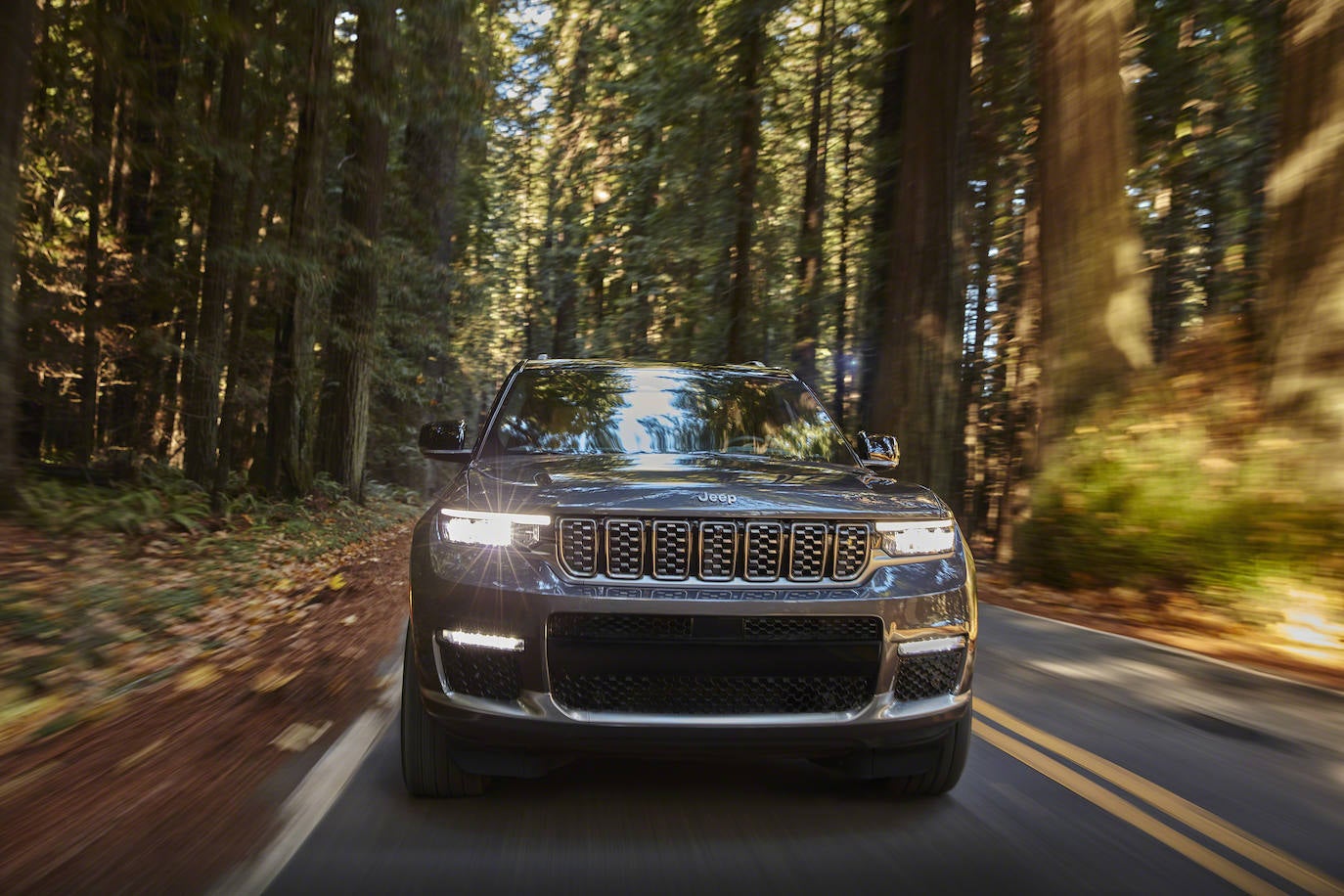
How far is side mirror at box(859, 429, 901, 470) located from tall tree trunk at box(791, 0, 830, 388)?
563 inches

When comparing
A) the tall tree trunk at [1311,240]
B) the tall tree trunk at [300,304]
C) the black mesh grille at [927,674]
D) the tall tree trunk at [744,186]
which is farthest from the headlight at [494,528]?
the tall tree trunk at [744,186]

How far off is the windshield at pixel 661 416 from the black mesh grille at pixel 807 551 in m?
1.22

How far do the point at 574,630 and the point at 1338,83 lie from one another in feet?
26.3

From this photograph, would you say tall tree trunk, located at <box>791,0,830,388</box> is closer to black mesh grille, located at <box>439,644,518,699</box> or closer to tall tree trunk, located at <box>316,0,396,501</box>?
tall tree trunk, located at <box>316,0,396,501</box>

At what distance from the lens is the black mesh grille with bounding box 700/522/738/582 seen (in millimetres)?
3559

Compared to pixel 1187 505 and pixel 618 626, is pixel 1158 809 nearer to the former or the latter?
pixel 618 626

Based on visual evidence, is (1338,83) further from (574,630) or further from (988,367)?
(988,367)

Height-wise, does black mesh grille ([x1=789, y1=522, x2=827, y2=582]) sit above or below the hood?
below

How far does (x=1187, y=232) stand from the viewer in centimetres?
1670

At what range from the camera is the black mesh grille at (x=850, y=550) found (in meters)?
3.66

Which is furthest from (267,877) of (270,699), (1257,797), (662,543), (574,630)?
(1257,797)

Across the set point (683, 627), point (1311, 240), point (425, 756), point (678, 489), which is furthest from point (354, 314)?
point (683, 627)

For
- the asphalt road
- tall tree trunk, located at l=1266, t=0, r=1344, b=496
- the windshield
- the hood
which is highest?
tall tree trunk, located at l=1266, t=0, r=1344, b=496

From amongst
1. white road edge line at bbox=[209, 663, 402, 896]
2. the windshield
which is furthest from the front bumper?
the windshield
